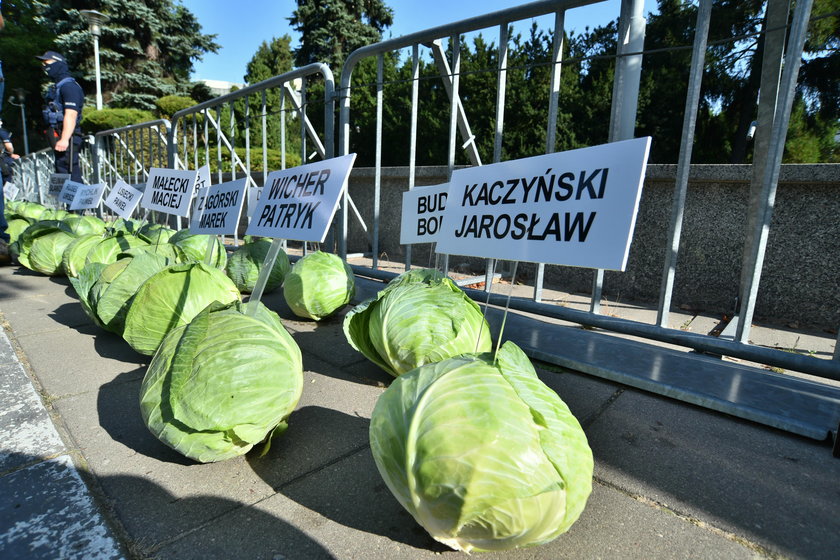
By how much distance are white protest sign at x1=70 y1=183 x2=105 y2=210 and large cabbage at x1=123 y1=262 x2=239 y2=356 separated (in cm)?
448

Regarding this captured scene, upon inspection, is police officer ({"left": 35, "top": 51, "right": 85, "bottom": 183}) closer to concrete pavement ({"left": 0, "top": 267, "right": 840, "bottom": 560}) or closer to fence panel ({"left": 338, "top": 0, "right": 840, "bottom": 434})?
fence panel ({"left": 338, "top": 0, "right": 840, "bottom": 434})

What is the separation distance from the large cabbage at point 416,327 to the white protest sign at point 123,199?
3538 millimetres

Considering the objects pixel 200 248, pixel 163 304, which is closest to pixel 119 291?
pixel 163 304

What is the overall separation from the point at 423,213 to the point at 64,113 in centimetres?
798

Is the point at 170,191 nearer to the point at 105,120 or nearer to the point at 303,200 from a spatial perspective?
the point at 303,200

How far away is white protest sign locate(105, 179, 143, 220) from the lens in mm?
4371

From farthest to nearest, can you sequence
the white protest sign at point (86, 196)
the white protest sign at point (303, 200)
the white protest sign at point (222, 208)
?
1. the white protest sign at point (86, 196)
2. the white protest sign at point (222, 208)
3. the white protest sign at point (303, 200)

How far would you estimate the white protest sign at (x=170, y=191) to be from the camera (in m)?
3.71

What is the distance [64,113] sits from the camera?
24.1ft

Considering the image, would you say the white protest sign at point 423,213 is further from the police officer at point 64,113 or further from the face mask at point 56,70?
the face mask at point 56,70

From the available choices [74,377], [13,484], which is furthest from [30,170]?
[13,484]

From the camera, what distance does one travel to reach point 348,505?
131cm

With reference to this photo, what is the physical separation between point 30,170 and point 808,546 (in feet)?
64.9

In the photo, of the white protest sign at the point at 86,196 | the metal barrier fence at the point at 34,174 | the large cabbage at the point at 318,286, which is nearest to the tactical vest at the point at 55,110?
the white protest sign at the point at 86,196
